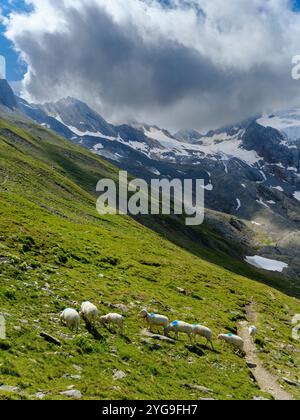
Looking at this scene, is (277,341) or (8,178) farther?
(8,178)

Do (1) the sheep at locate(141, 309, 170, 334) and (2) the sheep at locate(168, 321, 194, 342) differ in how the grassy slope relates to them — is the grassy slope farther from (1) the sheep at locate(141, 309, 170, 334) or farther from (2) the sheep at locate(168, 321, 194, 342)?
(2) the sheep at locate(168, 321, 194, 342)

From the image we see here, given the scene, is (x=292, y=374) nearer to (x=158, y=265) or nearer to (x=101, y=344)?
(x=101, y=344)

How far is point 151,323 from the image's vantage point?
2688 centimetres

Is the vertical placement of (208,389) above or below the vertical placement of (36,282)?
below

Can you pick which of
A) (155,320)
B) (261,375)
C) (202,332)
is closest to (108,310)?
(155,320)

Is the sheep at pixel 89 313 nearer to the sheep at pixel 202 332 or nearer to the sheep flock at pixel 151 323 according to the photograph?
the sheep flock at pixel 151 323

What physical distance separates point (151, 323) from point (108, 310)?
10.8 feet

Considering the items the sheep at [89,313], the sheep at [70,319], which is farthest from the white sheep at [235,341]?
the sheep at [70,319]

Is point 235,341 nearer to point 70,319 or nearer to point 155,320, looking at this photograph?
point 155,320

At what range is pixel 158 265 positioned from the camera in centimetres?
5634

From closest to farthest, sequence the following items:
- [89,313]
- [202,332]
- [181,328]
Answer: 1. [89,313]
2. [181,328]
3. [202,332]
